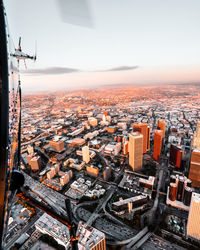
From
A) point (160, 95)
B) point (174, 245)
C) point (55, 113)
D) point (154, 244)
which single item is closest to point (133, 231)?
point (154, 244)

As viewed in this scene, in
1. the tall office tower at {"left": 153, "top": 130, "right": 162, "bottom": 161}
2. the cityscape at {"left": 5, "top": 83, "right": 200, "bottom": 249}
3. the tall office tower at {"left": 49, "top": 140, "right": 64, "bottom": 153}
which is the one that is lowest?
the cityscape at {"left": 5, "top": 83, "right": 200, "bottom": 249}

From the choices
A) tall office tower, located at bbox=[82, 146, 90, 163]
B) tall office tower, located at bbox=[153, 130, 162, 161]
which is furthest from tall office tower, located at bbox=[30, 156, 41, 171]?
tall office tower, located at bbox=[153, 130, 162, 161]

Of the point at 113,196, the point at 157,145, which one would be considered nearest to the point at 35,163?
the point at 113,196

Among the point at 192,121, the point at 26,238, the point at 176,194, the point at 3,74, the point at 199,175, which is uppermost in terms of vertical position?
the point at 3,74

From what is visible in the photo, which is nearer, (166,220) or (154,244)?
(154,244)

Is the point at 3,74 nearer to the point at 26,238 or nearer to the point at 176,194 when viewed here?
the point at 26,238

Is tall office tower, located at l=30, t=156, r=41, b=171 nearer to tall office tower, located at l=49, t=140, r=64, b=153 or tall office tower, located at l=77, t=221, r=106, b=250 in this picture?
tall office tower, located at l=49, t=140, r=64, b=153

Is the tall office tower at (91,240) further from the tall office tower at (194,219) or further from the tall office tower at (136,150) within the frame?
the tall office tower at (136,150)
